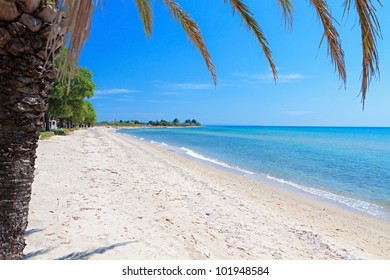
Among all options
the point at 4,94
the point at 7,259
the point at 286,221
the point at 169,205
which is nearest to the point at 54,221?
the point at 7,259

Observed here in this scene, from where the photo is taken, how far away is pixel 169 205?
22.2 feet

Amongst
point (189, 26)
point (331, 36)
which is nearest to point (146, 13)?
point (189, 26)

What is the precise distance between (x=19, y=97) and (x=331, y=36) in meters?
3.19

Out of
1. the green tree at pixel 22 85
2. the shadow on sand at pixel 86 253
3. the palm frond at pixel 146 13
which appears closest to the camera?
the green tree at pixel 22 85

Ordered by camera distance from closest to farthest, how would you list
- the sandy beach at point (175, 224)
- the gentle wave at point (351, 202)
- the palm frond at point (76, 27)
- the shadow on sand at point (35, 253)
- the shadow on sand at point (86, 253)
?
the palm frond at point (76, 27), the shadow on sand at point (35, 253), the shadow on sand at point (86, 253), the sandy beach at point (175, 224), the gentle wave at point (351, 202)

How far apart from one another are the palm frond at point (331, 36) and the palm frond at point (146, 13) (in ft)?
11.9

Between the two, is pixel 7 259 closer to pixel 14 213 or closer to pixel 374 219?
pixel 14 213

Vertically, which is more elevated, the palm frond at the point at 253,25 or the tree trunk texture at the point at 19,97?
the palm frond at the point at 253,25

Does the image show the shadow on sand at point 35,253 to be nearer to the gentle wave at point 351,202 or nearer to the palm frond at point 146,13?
the palm frond at point 146,13

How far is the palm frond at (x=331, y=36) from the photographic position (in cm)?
299

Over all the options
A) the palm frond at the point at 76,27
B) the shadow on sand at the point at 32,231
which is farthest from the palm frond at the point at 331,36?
the shadow on sand at the point at 32,231

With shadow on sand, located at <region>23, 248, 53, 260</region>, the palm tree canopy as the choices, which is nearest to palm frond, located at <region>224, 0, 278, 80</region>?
the palm tree canopy

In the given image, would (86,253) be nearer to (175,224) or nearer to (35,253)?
(35,253)

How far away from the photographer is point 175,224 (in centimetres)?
538
